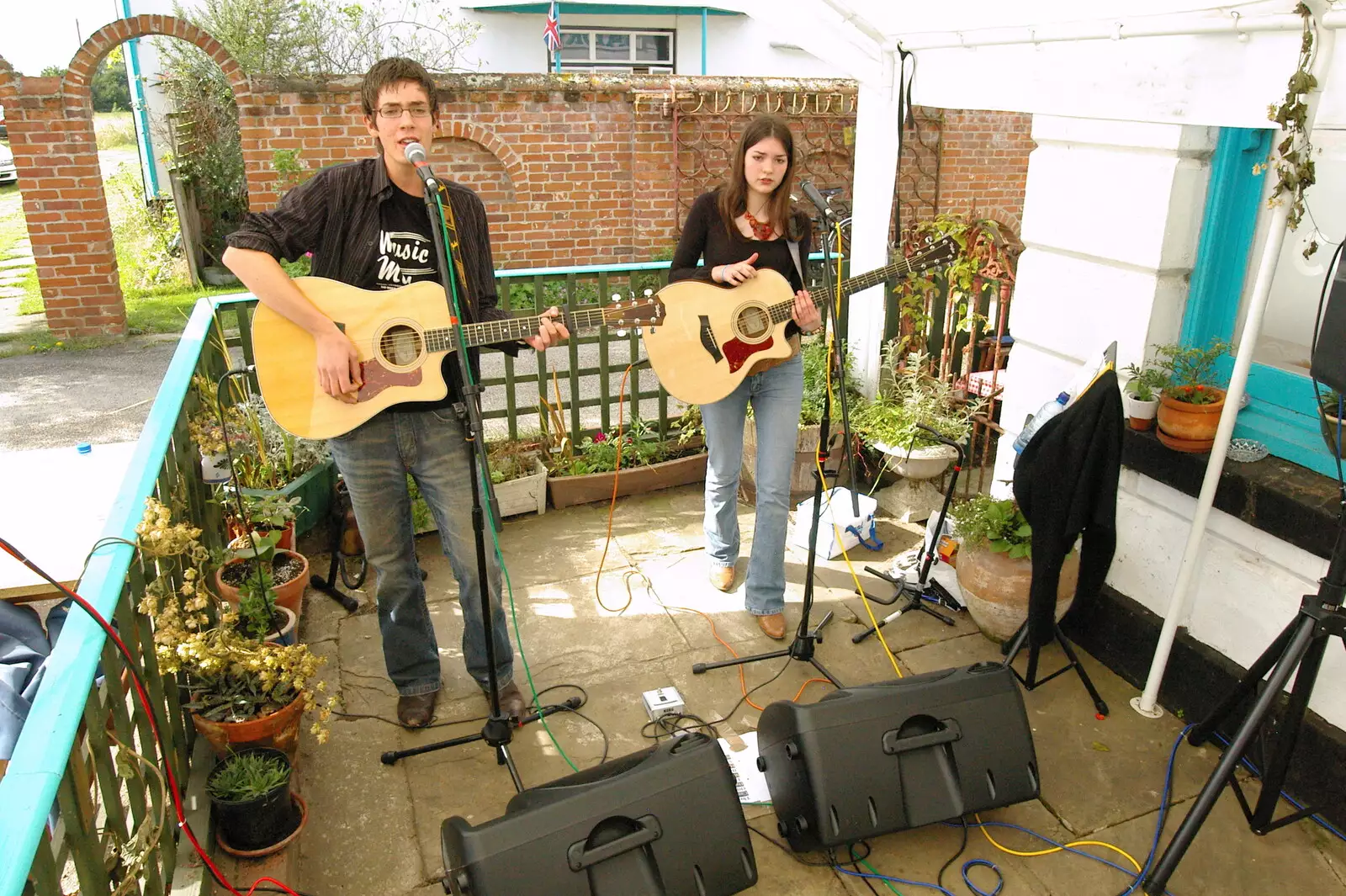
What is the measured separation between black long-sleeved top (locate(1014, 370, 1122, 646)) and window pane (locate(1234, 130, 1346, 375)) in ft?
2.01

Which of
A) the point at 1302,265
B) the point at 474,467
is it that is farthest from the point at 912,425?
the point at 474,467

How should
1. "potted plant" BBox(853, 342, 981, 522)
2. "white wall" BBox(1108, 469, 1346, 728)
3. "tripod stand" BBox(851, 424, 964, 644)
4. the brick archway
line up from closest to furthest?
"white wall" BBox(1108, 469, 1346, 728) < "tripod stand" BBox(851, 424, 964, 644) < "potted plant" BBox(853, 342, 981, 522) < the brick archway

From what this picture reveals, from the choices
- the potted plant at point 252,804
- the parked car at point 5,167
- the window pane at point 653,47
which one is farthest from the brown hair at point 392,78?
the parked car at point 5,167

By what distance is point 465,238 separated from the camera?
9.16 ft

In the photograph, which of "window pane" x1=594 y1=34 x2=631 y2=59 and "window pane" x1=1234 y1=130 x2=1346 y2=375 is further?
"window pane" x1=594 y1=34 x2=631 y2=59

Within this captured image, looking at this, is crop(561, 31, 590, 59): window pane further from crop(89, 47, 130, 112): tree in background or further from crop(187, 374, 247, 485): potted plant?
crop(187, 374, 247, 485): potted plant

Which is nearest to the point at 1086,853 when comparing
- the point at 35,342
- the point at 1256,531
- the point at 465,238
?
the point at 1256,531

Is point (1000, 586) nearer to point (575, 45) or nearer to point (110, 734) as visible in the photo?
point (110, 734)

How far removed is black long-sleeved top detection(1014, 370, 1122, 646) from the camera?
292 cm

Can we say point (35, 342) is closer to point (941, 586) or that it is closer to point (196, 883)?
point (196, 883)

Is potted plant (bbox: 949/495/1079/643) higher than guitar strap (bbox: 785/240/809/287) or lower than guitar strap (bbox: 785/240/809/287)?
lower

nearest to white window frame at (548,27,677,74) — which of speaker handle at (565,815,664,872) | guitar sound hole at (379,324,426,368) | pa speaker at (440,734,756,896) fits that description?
guitar sound hole at (379,324,426,368)

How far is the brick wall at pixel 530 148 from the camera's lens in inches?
289

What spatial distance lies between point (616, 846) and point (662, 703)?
1058 mm
